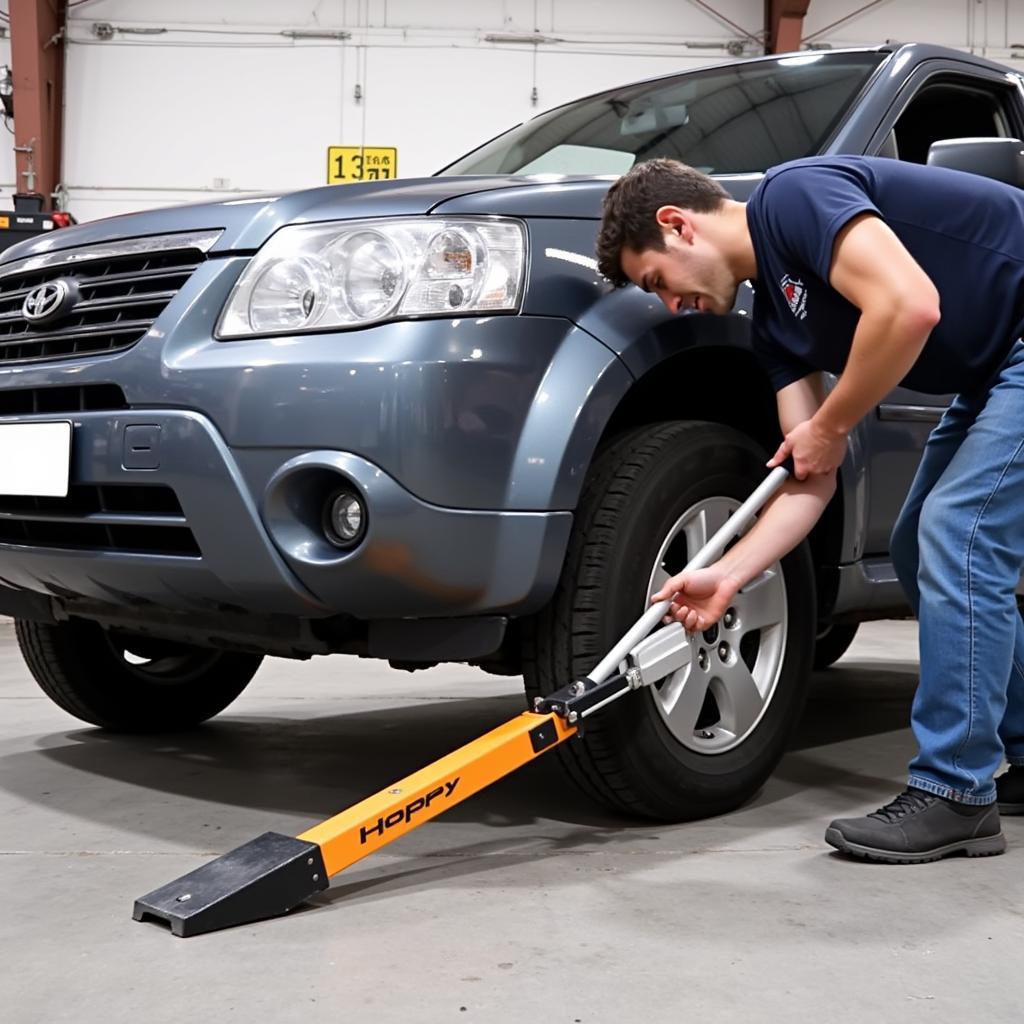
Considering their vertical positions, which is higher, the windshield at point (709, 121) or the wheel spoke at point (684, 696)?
the windshield at point (709, 121)

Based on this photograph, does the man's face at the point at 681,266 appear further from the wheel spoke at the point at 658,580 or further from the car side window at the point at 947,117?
the car side window at the point at 947,117

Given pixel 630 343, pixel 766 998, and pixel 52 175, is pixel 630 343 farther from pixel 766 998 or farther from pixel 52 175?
pixel 52 175

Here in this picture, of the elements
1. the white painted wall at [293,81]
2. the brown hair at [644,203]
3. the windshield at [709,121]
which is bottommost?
the brown hair at [644,203]

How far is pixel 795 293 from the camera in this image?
2064 millimetres

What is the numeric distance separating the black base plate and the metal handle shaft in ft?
1.74

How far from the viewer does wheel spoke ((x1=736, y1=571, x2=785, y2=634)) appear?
239cm

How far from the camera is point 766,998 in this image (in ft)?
5.13

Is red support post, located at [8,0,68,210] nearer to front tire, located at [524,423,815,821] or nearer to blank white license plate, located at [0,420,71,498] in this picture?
blank white license plate, located at [0,420,71,498]

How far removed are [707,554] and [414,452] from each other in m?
0.54

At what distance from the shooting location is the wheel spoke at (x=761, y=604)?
7.83ft

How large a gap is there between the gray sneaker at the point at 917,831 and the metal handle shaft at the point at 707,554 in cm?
45

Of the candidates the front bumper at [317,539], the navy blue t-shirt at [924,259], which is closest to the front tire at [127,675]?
the front bumper at [317,539]

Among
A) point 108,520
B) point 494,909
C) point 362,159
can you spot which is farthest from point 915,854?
point 362,159

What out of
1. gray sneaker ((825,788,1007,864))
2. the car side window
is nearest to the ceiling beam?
the car side window
